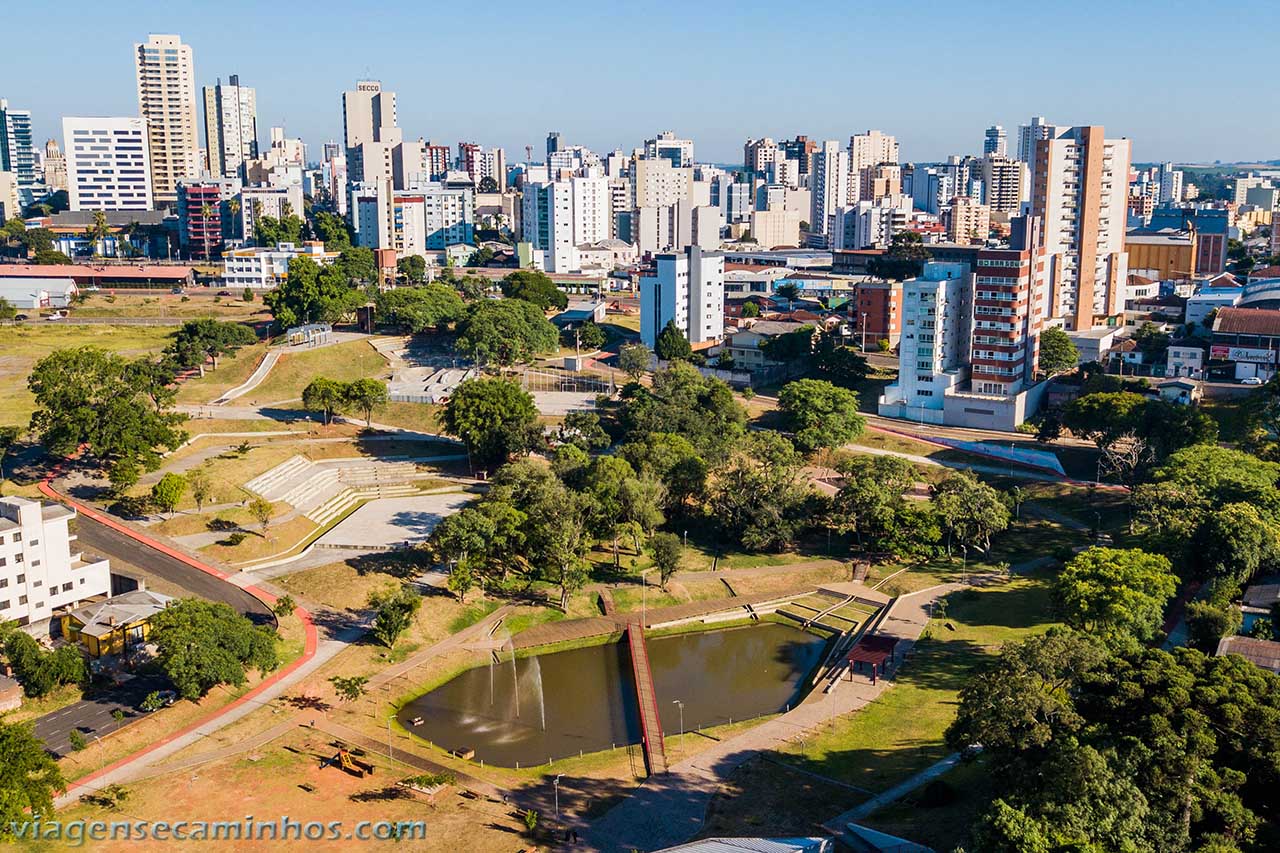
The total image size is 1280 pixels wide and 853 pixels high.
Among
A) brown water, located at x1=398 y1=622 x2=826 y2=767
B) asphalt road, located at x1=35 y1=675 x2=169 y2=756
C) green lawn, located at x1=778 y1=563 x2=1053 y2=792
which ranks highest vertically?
asphalt road, located at x1=35 y1=675 x2=169 y2=756

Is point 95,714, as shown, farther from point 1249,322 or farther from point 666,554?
point 1249,322

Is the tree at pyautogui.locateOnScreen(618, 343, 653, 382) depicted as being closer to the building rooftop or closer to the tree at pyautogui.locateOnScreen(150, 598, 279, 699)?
the building rooftop

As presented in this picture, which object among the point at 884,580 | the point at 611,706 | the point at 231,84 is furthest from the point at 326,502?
the point at 231,84

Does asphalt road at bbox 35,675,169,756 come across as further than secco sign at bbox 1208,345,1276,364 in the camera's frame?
No

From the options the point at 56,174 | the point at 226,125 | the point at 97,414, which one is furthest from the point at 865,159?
the point at 97,414

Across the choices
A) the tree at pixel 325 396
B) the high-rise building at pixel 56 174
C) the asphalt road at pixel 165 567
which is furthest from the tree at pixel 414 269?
the high-rise building at pixel 56 174

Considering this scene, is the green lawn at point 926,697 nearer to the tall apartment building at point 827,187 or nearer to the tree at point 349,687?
the tree at point 349,687

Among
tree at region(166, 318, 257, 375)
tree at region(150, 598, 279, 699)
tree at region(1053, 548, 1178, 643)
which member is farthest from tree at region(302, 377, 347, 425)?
tree at region(1053, 548, 1178, 643)
